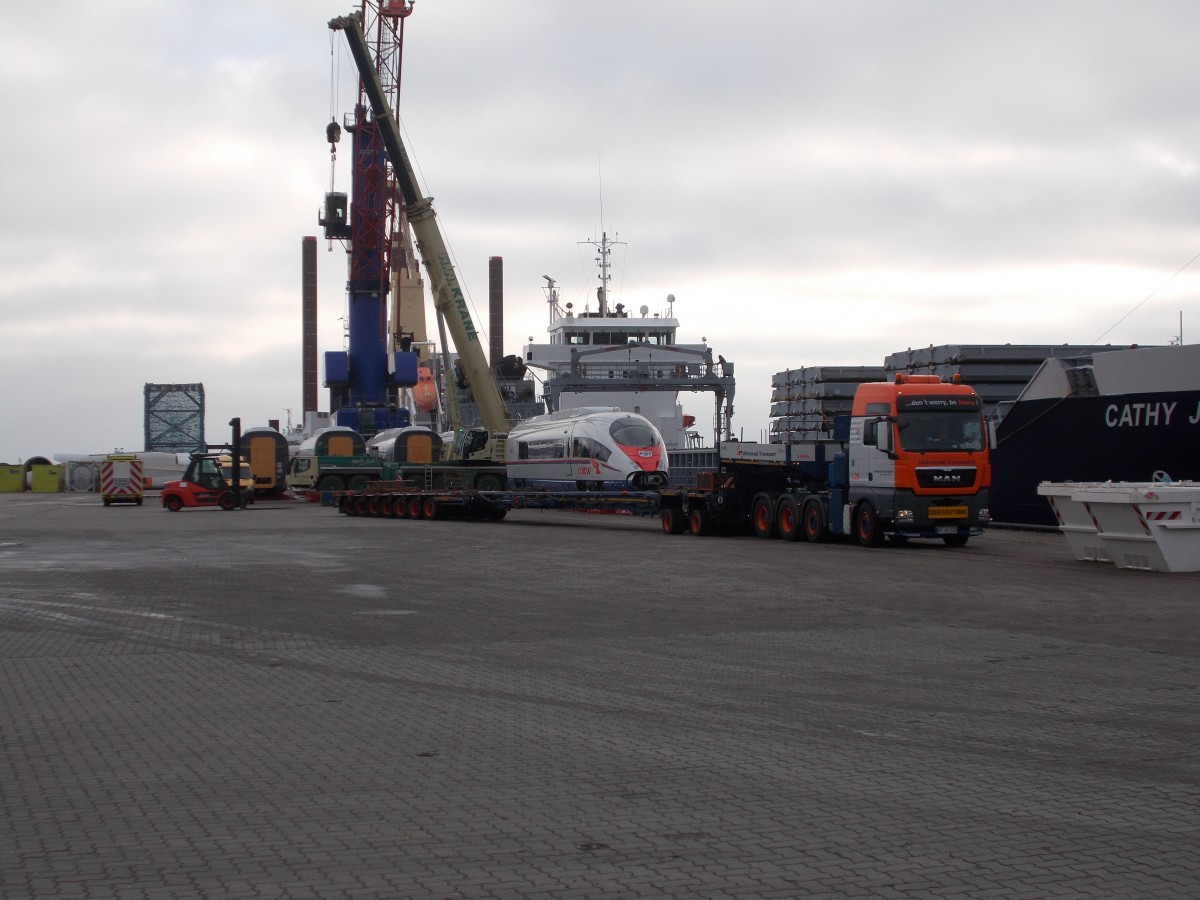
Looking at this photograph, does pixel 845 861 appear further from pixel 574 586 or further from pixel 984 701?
pixel 574 586

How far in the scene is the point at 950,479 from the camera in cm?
2303

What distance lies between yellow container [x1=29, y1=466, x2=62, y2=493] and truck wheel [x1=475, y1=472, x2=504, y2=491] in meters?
49.5

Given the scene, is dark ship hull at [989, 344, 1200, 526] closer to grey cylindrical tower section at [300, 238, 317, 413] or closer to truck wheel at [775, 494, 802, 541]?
truck wheel at [775, 494, 802, 541]

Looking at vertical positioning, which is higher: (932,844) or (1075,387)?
(1075,387)

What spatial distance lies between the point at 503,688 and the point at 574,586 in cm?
759

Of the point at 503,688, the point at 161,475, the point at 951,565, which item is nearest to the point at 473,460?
the point at 951,565

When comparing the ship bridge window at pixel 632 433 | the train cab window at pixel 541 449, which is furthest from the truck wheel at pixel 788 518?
the train cab window at pixel 541 449

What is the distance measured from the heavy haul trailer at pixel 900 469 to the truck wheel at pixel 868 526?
0.7 inches

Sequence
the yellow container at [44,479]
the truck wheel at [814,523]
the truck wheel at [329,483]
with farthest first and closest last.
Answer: the yellow container at [44,479]
the truck wheel at [329,483]
the truck wheel at [814,523]

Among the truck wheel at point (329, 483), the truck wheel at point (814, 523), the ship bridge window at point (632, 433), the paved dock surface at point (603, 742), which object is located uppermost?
the ship bridge window at point (632, 433)

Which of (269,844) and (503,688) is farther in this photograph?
(503,688)

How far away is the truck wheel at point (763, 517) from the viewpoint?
88.4 ft

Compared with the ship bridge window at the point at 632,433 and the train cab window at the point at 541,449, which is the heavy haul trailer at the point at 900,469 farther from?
the train cab window at the point at 541,449

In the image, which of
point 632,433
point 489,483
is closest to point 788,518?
point 632,433
